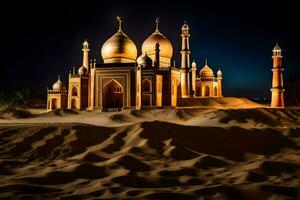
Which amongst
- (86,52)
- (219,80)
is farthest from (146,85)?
(219,80)

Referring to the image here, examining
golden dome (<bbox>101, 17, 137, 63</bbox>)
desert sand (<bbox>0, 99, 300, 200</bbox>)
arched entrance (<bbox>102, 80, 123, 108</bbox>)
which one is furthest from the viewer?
golden dome (<bbox>101, 17, 137, 63</bbox>)

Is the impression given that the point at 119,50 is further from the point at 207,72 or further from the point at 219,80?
the point at 219,80

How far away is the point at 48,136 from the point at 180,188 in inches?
343

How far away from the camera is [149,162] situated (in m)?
11.2

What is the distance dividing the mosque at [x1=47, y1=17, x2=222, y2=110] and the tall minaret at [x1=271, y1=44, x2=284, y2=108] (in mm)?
8416

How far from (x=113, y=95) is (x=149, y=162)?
849 inches

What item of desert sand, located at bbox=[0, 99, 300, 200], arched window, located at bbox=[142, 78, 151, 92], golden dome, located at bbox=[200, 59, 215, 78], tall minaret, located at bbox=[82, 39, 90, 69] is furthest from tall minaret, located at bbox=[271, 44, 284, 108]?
tall minaret, located at bbox=[82, 39, 90, 69]

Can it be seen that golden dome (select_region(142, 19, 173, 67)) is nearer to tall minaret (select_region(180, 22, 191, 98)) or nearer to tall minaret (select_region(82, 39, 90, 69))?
tall minaret (select_region(180, 22, 191, 98))

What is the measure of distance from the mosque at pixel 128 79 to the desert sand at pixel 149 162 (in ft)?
44.9

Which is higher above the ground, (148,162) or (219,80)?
(219,80)

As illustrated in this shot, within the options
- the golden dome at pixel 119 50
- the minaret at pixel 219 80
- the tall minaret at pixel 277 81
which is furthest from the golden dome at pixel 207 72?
the golden dome at pixel 119 50

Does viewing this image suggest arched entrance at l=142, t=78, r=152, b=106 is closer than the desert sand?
No

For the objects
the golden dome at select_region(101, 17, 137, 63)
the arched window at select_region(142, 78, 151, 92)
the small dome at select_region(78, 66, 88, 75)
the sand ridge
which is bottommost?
the sand ridge

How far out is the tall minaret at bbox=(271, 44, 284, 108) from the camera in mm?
32562
